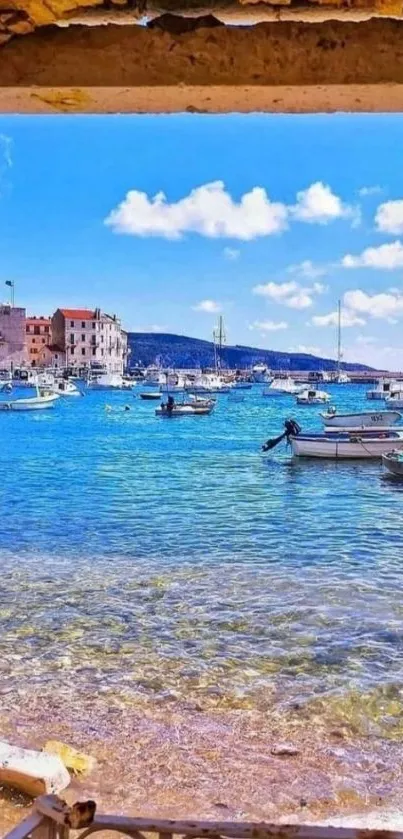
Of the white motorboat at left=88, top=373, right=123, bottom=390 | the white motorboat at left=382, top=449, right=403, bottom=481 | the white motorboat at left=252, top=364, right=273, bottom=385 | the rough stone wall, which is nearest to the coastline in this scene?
the rough stone wall

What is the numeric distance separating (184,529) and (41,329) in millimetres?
120544

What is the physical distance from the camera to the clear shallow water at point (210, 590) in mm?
6832

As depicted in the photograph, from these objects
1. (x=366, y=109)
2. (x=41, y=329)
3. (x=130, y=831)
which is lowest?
(x=130, y=831)

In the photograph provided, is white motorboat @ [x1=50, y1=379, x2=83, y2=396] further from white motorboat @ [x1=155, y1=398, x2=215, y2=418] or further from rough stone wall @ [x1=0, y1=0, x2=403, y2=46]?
rough stone wall @ [x1=0, y1=0, x2=403, y2=46]

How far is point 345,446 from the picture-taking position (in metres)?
27.1

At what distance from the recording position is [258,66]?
251 centimetres

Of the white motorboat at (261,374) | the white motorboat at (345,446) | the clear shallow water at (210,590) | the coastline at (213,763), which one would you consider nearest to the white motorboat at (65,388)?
the white motorboat at (261,374)

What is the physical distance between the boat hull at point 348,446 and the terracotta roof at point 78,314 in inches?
3935

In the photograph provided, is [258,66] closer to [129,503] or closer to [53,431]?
[129,503]

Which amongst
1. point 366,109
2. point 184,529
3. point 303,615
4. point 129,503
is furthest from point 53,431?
point 366,109

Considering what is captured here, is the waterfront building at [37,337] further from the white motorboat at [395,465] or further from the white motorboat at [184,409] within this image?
the white motorboat at [395,465]

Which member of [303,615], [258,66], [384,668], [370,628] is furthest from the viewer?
[303,615]

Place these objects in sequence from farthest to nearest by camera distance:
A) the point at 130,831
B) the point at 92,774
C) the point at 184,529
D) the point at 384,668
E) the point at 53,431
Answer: the point at 53,431 < the point at 184,529 < the point at 384,668 < the point at 92,774 < the point at 130,831

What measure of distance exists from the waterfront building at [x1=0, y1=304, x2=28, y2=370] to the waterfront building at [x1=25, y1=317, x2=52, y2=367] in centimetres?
592
